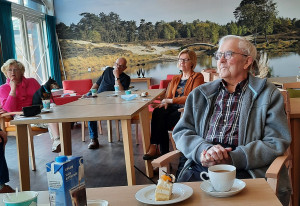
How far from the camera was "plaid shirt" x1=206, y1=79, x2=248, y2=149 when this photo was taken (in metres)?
1.86

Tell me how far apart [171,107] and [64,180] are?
116 inches

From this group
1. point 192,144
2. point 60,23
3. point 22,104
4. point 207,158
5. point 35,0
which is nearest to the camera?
point 207,158

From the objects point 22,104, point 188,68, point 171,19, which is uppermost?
point 171,19

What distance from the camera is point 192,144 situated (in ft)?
6.09

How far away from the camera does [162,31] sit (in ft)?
27.2

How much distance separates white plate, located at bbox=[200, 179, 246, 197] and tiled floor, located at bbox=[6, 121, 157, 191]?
6.67 feet

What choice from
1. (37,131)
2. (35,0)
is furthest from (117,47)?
(37,131)

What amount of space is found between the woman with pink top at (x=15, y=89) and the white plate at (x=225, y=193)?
303cm

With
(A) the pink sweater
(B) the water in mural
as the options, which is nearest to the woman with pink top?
(A) the pink sweater

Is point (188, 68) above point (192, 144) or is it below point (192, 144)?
above

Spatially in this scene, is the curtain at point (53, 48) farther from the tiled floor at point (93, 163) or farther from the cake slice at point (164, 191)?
the cake slice at point (164, 191)

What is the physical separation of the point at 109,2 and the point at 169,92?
501 cm

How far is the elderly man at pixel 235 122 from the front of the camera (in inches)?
67.4

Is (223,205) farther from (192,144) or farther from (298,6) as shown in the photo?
(298,6)
